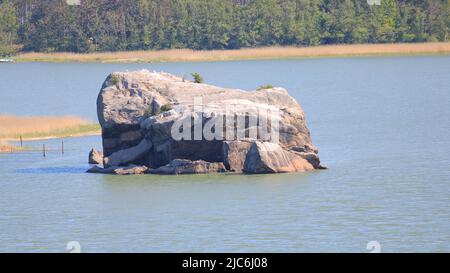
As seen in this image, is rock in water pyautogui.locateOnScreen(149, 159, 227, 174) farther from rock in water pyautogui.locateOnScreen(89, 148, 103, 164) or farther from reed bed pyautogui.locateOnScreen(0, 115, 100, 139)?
reed bed pyautogui.locateOnScreen(0, 115, 100, 139)

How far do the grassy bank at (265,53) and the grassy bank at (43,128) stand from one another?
5512cm

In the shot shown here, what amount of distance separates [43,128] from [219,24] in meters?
71.5

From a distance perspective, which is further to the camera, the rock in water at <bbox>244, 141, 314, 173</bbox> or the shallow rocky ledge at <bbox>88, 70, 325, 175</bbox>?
the shallow rocky ledge at <bbox>88, 70, 325, 175</bbox>

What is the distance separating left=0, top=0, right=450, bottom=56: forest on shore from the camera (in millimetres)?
124688

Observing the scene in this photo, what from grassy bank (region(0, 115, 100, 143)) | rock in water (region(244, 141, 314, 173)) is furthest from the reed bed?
rock in water (region(244, 141, 314, 173))

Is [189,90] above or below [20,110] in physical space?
above

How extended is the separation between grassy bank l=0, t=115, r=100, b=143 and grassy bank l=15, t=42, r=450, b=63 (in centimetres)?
5512

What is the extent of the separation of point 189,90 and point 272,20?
278ft

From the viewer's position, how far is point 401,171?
143ft

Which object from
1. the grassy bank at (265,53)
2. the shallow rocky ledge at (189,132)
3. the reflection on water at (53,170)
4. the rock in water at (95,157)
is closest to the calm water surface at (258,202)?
the reflection on water at (53,170)

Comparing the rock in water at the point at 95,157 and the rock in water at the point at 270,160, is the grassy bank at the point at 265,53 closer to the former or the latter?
the rock in water at the point at 95,157

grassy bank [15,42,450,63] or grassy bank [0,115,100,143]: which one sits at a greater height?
grassy bank [0,115,100,143]
